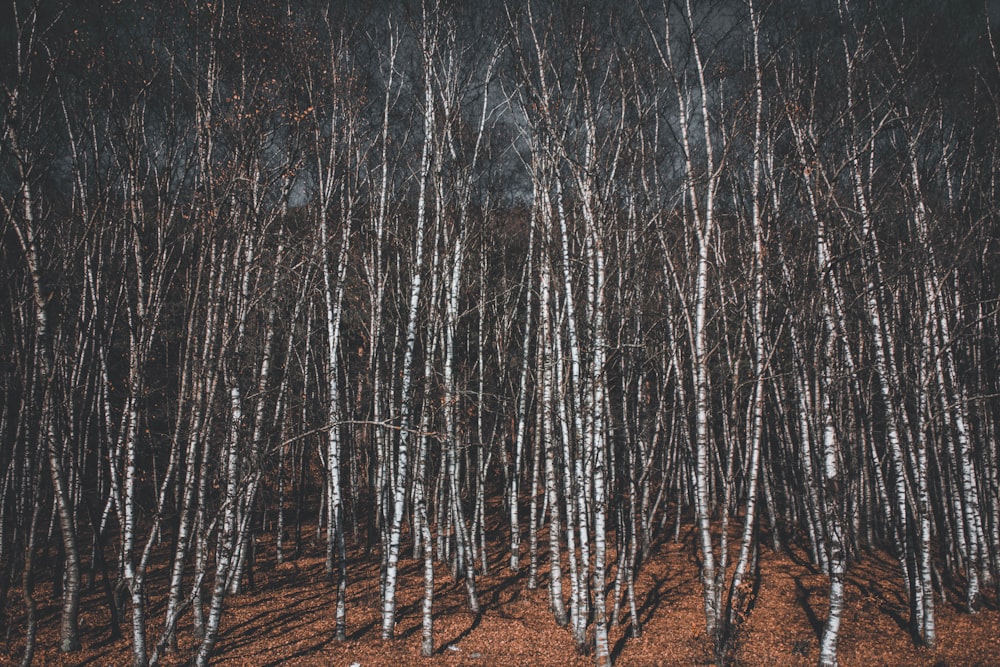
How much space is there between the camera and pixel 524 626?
8945 mm

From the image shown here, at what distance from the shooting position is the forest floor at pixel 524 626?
7891mm

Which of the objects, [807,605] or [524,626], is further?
[807,605]

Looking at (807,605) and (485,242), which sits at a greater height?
(485,242)

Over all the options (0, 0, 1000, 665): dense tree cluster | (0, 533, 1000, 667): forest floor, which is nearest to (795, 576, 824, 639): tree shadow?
(0, 533, 1000, 667): forest floor

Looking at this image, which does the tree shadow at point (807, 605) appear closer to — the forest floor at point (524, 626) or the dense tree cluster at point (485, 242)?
the forest floor at point (524, 626)

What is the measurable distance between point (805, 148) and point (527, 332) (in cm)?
552

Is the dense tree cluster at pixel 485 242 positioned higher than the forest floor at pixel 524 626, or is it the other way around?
the dense tree cluster at pixel 485 242

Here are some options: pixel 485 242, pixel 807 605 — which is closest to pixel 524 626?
pixel 807 605

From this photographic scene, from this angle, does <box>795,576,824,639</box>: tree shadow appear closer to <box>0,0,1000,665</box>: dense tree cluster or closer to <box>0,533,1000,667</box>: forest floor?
<box>0,533,1000,667</box>: forest floor

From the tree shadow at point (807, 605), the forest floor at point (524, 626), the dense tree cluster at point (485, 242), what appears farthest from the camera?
the tree shadow at point (807, 605)

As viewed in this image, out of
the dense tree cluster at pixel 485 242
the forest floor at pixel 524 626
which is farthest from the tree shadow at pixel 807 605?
the dense tree cluster at pixel 485 242

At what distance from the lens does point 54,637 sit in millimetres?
8547

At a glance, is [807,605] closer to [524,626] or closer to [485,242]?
[524,626]

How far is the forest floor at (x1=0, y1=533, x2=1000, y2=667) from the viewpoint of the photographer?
25.9 ft
